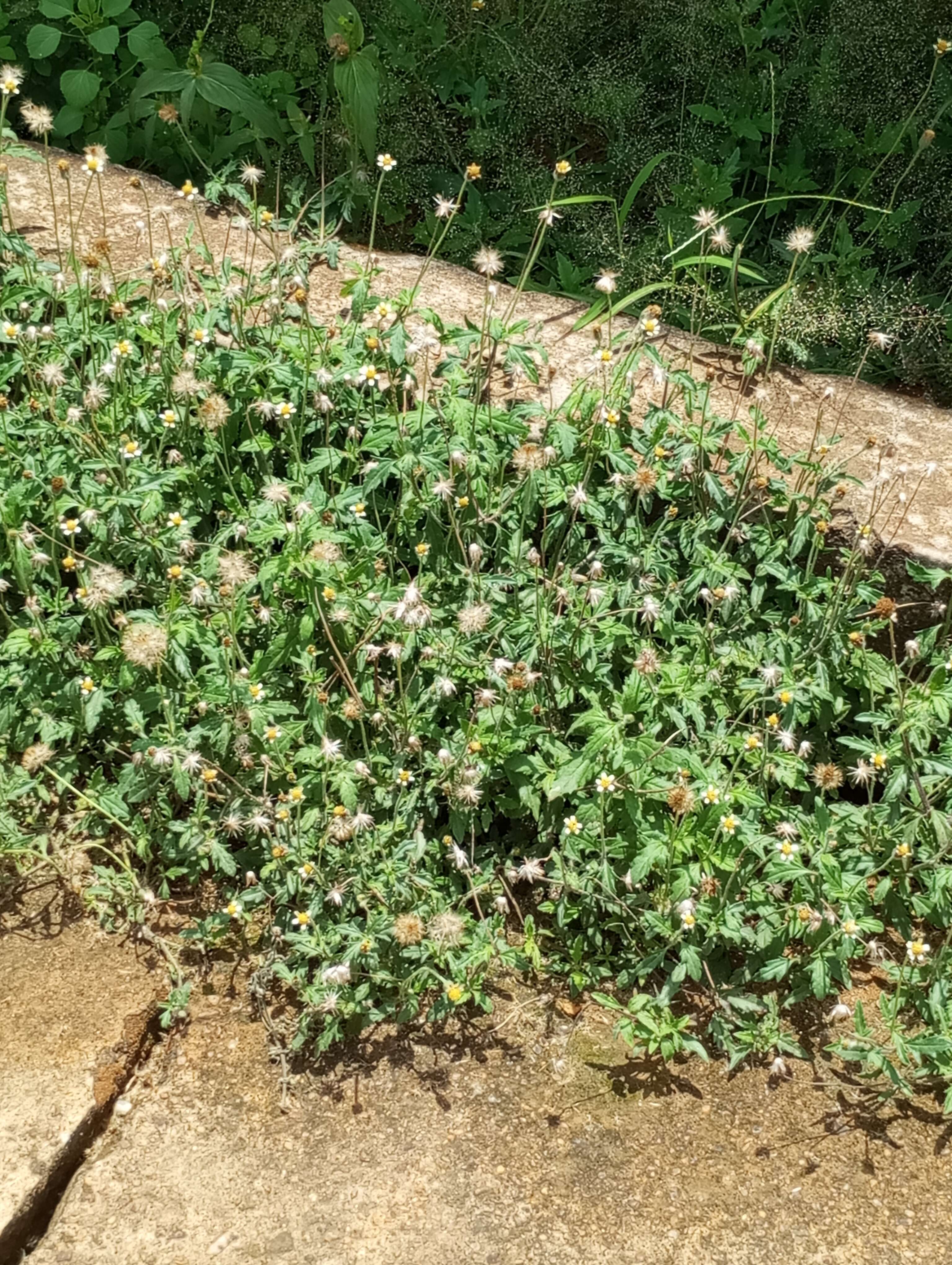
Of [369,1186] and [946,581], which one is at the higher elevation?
[946,581]

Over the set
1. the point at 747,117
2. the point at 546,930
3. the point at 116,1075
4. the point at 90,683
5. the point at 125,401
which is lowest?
the point at 116,1075

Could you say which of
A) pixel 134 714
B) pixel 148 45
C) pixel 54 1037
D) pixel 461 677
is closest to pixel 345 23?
pixel 148 45

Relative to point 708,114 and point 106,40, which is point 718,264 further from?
point 106,40

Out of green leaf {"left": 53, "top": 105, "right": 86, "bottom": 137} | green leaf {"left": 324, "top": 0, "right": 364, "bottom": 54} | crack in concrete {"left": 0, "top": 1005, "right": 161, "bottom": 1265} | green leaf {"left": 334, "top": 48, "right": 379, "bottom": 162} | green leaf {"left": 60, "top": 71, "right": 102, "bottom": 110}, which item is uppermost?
green leaf {"left": 324, "top": 0, "right": 364, "bottom": 54}

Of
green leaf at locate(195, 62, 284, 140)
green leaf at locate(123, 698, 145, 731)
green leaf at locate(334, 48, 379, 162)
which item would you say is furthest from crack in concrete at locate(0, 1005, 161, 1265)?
green leaf at locate(195, 62, 284, 140)

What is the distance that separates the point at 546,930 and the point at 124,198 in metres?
3.22

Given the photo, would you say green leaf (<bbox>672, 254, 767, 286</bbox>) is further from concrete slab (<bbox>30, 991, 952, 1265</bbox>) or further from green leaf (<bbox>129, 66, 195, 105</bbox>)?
concrete slab (<bbox>30, 991, 952, 1265</bbox>)

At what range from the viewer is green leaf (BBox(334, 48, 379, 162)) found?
430cm

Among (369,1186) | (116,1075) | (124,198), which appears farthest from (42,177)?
(369,1186)

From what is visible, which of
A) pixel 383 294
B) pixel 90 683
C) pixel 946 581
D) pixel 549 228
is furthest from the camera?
pixel 549 228

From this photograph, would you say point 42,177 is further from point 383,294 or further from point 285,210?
point 383,294

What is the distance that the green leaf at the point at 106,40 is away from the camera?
4.72m

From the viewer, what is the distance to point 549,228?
16.1 feet

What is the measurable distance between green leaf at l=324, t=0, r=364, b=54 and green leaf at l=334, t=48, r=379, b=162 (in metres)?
0.05
